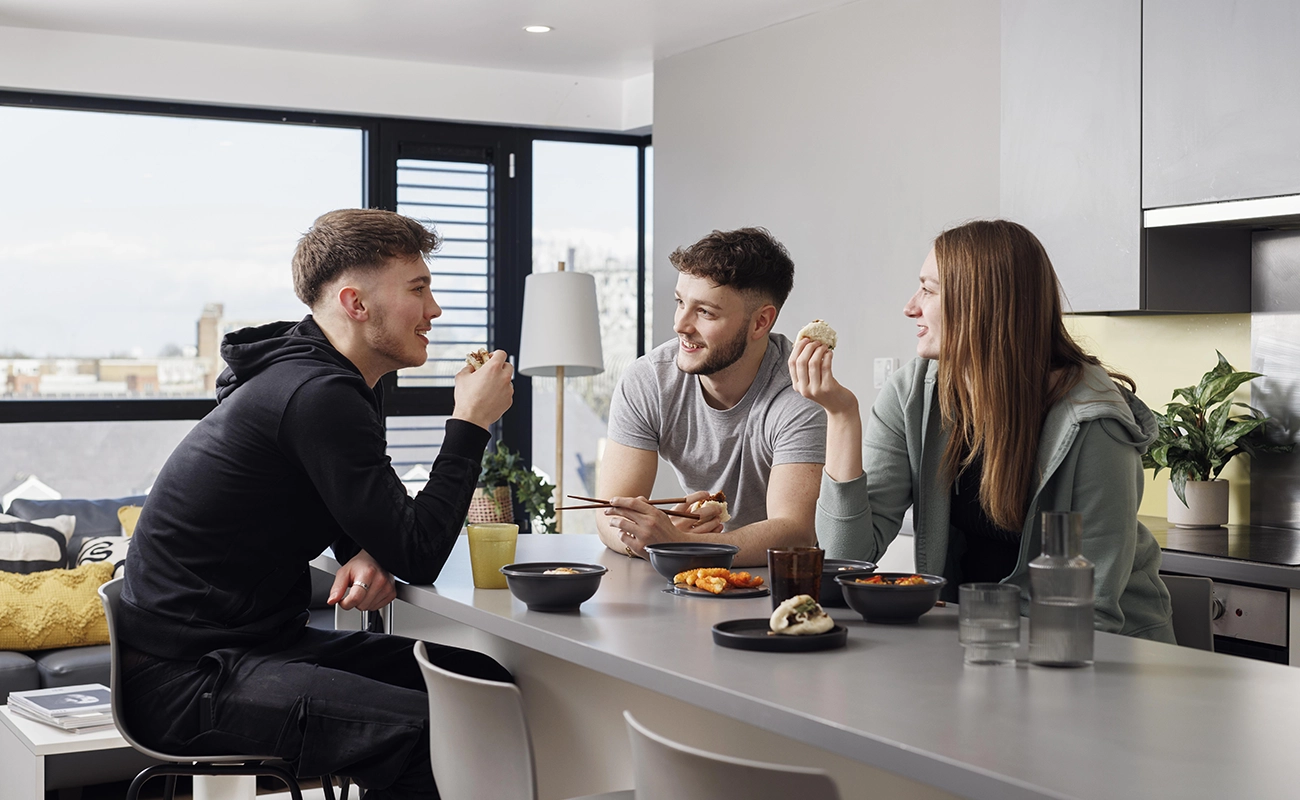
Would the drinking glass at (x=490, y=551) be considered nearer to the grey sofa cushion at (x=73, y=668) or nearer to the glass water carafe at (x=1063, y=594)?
the glass water carafe at (x=1063, y=594)

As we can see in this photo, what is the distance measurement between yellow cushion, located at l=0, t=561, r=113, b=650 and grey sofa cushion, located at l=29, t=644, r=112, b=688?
0.07 meters

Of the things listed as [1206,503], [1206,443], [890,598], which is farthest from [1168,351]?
[890,598]

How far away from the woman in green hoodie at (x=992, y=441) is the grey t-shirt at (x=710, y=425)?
0.52 meters

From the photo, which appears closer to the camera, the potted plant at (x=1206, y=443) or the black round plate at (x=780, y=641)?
the black round plate at (x=780, y=641)

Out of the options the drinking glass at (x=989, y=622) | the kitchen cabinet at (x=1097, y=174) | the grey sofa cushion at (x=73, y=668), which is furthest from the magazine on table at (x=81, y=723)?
the kitchen cabinet at (x=1097, y=174)

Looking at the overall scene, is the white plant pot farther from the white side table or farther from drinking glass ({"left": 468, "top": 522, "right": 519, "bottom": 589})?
the white side table

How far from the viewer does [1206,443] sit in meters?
3.21

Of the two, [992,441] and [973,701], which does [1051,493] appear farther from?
[973,701]

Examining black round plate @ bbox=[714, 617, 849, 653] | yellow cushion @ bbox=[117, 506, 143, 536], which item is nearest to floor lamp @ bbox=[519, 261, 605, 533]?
yellow cushion @ bbox=[117, 506, 143, 536]

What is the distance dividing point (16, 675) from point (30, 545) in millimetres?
640

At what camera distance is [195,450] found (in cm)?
211

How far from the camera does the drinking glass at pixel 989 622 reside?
1344mm

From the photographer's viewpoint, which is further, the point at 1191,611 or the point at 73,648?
the point at 73,648

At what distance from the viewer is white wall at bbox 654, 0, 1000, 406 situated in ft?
13.3
